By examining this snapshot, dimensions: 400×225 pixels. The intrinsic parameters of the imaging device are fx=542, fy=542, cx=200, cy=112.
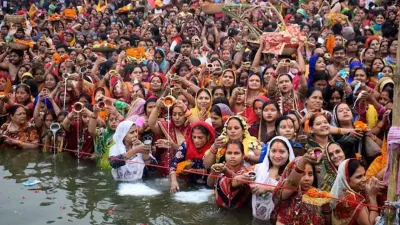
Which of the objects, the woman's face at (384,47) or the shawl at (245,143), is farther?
the woman's face at (384,47)

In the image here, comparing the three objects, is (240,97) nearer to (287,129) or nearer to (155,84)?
(155,84)

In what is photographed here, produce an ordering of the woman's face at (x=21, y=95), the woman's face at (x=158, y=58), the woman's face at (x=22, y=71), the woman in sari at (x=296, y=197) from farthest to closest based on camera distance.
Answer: the woman's face at (x=22, y=71)
the woman's face at (x=158, y=58)
the woman's face at (x=21, y=95)
the woman in sari at (x=296, y=197)

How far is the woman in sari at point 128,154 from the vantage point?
6805 millimetres

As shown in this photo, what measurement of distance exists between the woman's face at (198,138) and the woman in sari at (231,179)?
0.60m

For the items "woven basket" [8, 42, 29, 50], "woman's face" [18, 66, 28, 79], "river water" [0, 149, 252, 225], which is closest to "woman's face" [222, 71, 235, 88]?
"river water" [0, 149, 252, 225]

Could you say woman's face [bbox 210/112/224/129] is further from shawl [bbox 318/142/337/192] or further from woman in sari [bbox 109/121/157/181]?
shawl [bbox 318/142/337/192]

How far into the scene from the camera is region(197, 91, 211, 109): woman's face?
23.7 ft

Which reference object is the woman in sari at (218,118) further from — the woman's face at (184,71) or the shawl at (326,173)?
the woman's face at (184,71)

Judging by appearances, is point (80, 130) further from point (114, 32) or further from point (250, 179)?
point (114, 32)

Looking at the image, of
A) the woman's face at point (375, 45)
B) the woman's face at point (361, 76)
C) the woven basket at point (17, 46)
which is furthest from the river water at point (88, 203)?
the woman's face at point (375, 45)

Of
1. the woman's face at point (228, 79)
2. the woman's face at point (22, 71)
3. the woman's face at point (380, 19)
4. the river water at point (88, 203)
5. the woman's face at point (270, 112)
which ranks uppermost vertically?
the woman's face at point (380, 19)

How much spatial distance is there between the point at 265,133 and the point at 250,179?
138 centimetres

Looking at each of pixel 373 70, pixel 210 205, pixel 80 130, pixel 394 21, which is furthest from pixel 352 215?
pixel 394 21

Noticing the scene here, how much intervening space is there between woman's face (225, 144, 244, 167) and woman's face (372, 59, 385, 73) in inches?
140
